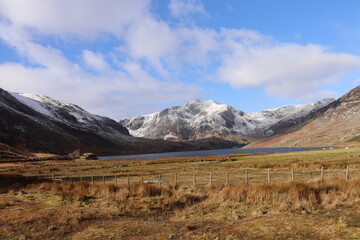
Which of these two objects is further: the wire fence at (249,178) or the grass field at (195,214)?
the wire fence at (249,178)

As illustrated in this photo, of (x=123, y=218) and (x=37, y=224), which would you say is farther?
(x=123, y=218)

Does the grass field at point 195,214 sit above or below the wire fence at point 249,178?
above

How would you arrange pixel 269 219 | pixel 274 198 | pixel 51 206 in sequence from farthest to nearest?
pixel 51 206 < pixel 274 198 < pixel 269 219

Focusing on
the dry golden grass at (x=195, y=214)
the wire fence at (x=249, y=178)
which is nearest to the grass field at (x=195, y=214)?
the dry golden grass at (x=195, y=214)

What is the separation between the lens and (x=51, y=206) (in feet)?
65.8

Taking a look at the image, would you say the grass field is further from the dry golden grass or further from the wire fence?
the wire fence

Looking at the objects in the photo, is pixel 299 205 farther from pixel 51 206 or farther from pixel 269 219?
pixel 51 206

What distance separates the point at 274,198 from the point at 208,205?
4374 millimetres

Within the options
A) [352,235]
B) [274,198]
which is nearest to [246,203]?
[274,198]

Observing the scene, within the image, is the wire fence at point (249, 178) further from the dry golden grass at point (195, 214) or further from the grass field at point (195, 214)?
the dry golden grass at point (195, 214)

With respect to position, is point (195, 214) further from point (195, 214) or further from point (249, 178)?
point (249, 178)

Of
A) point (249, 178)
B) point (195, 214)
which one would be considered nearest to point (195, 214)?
point (195, 214)

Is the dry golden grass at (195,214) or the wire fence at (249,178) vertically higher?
the dry golden grass at (195,214)

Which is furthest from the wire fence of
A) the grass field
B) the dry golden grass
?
the dry golden grass
